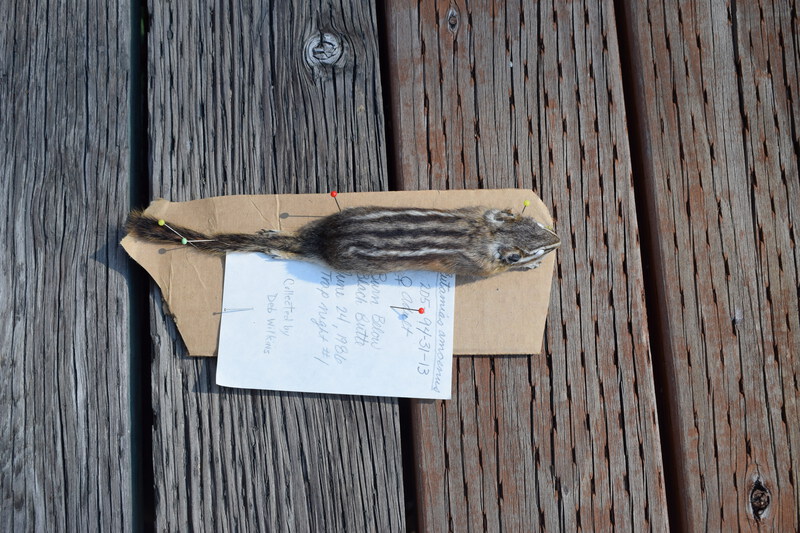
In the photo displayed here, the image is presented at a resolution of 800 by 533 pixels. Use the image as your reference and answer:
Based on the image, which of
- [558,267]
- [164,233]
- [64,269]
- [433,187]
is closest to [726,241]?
[558,267]

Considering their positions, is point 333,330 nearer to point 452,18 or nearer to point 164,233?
point 164,233

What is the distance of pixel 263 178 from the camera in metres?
1.72

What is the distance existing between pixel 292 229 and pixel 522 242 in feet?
2.58

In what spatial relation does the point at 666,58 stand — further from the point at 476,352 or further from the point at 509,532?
the point at 509,532

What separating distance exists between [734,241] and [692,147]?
361 millimetres

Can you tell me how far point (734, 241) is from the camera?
1.70 meters

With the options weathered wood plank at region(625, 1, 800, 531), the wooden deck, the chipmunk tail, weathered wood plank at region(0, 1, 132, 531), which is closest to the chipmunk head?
the wooden deck

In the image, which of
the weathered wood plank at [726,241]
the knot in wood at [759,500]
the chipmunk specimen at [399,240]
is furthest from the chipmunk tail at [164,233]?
the knot in wood at [759,500]

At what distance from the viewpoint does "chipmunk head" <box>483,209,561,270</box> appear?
1.62m

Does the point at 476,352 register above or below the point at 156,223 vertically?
below

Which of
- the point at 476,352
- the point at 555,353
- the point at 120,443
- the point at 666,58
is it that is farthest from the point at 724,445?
the point at 120,443

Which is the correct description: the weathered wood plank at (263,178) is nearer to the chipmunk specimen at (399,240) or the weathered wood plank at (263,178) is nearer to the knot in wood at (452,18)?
the chipmunk specimen at (399,240)

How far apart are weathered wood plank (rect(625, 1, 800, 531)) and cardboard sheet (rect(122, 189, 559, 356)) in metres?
0.47

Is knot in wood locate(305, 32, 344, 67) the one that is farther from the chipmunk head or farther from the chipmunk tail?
the chipmunk head
